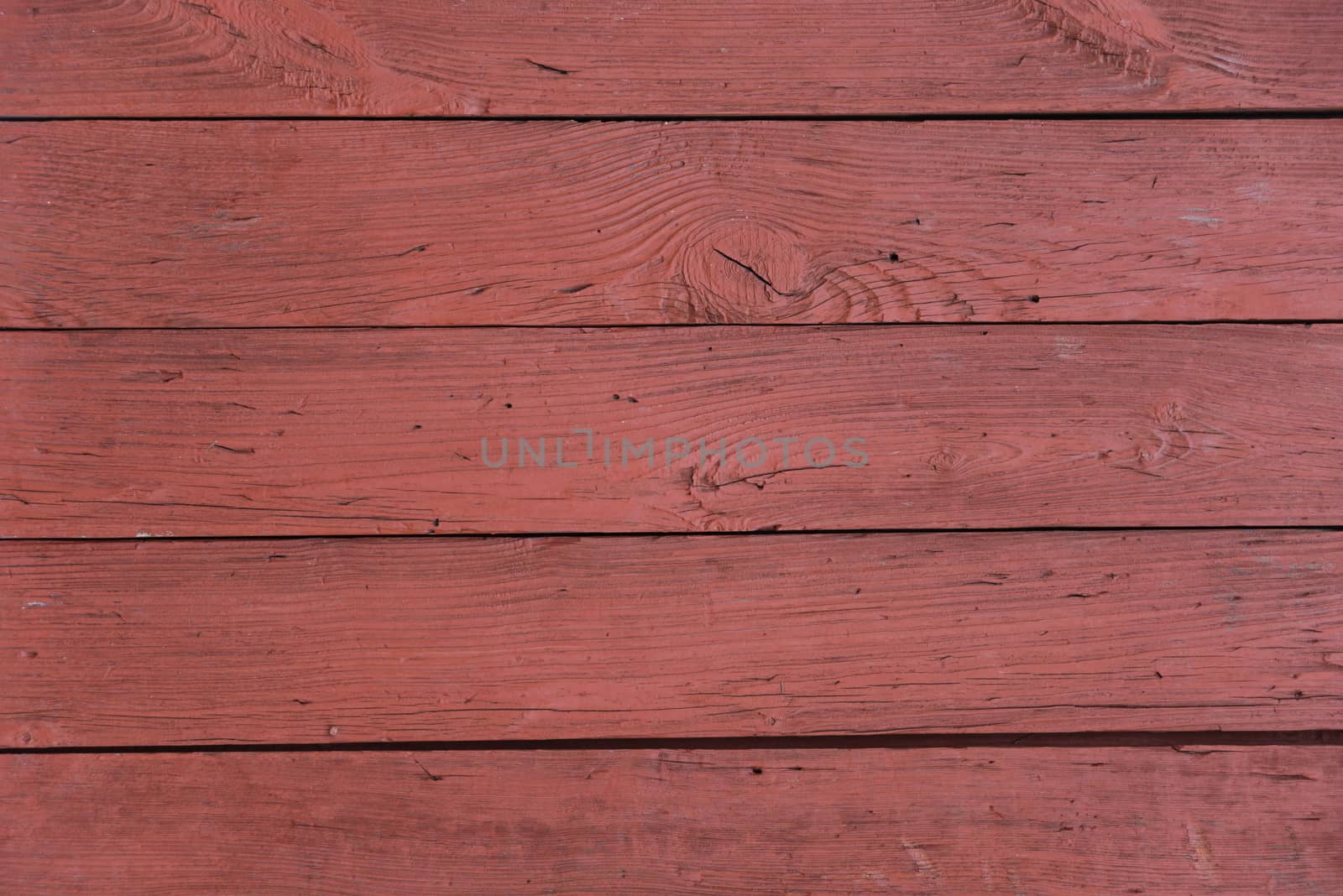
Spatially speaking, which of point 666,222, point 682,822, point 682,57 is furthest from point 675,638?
point 682,57

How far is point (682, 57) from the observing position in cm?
65

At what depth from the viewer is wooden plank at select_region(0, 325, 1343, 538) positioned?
641mm

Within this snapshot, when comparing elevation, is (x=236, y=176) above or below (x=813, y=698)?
above

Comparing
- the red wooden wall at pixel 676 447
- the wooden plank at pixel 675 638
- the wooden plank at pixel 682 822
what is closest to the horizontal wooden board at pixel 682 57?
the red wooden wall at pixel 676 447

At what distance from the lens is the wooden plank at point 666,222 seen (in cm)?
64

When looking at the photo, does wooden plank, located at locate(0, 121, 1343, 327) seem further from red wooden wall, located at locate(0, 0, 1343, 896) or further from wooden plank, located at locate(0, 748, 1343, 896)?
wooden plank, located at locate(0, 748, 1343, 896)

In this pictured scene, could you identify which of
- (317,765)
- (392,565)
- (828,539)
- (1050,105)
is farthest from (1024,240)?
(317,765)

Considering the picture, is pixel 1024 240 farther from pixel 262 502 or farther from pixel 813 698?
pixel 262 502

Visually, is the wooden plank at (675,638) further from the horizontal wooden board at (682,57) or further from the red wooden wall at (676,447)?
the horizontal wooden board at (682,57)

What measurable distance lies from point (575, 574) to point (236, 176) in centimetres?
38

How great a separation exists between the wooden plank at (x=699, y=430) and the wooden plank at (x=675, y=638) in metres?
0.02

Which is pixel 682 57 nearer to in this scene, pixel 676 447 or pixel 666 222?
pixel 666 222

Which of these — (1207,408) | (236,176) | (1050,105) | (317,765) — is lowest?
(317,765)

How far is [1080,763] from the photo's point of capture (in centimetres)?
66
